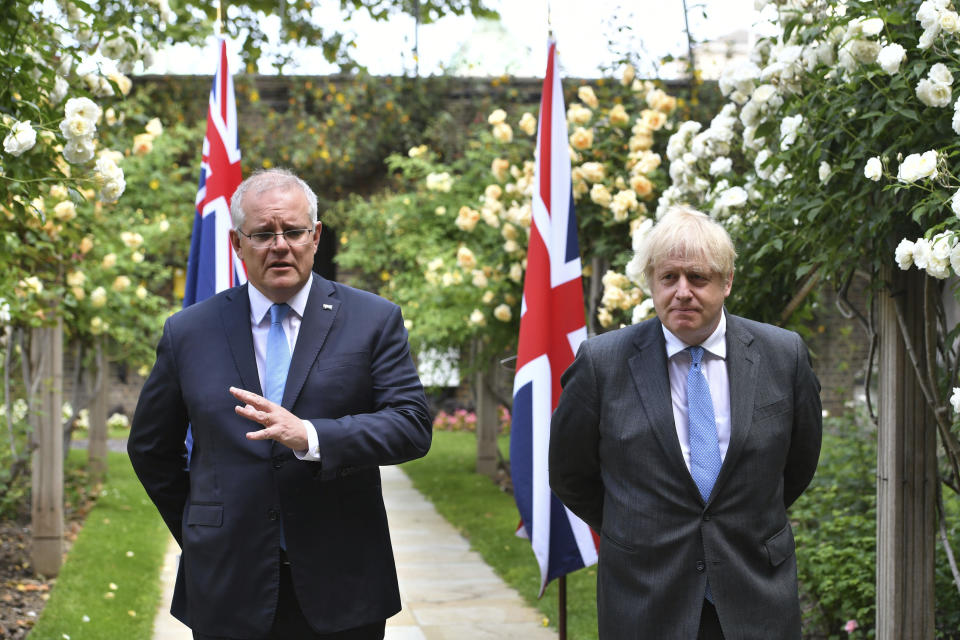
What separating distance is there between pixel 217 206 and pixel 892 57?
10.8ft

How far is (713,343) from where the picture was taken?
2.52m

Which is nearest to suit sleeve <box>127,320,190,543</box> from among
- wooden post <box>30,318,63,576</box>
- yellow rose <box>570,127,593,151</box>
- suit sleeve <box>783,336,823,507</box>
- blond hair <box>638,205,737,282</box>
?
blond hair <box>638,205,737,282</box>

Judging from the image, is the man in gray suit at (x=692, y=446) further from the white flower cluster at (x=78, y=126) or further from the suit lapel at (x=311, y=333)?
the white flower cluster at (x=78, y=126)

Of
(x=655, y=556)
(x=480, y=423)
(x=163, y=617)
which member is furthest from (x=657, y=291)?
(x=480, y=423)

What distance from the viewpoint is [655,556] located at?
95.3 inches

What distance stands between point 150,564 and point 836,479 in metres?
4.19

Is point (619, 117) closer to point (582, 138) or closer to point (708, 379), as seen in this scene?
point (582, 138)

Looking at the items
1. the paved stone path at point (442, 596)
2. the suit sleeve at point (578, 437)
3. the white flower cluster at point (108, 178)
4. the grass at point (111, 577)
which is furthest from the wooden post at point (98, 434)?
the suit sleeve at point (578, 437)

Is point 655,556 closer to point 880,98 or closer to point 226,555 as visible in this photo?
point 226,555

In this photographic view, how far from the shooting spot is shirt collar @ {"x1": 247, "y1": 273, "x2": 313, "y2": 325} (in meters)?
2.64

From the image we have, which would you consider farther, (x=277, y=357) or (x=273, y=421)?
(x=277, y=357)

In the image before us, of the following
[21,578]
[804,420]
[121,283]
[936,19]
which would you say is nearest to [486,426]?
[121,283]

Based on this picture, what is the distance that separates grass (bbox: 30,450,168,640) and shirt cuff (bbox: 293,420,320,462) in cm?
319

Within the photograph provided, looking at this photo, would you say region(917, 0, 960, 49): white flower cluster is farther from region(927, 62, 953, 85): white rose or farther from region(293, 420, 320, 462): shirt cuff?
region(293, 420, 320, 462): shirt cuff
